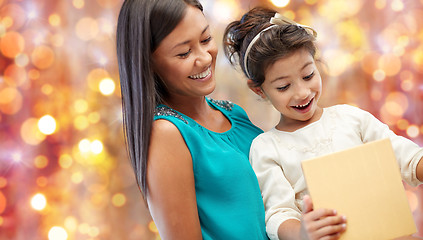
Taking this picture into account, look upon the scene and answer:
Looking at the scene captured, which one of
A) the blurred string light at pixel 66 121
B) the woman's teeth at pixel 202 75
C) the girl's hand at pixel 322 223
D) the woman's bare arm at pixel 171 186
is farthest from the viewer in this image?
the blurred string light at pixel 66 121

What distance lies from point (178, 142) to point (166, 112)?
0.35 feet

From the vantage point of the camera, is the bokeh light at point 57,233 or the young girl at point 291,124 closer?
the young girl at point 291,124

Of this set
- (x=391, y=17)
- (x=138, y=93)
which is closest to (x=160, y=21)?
(x=138, y=93)

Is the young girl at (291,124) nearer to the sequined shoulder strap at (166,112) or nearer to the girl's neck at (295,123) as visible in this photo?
the girl's neck at (295,123)

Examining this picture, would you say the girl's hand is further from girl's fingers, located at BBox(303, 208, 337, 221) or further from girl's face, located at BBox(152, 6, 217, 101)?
girl's face, located at BBox(152, 6, 217, 101)

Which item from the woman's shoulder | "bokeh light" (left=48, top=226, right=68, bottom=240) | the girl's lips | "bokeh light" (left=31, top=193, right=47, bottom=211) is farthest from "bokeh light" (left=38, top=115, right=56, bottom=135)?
the woman's shoulder

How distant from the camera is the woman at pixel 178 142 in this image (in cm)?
101

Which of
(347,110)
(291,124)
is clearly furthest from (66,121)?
(347,110)

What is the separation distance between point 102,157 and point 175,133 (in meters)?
0.57

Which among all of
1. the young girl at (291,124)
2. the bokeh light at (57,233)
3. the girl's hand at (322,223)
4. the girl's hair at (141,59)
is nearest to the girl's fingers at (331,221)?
the girl's hand at (322,223)

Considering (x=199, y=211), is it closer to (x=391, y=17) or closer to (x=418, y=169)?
(x=418, y=169)

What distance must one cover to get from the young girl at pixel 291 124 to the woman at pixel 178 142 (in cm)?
6

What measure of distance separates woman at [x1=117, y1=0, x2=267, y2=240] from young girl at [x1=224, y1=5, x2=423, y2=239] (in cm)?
6

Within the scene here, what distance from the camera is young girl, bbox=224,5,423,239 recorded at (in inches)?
41.6
